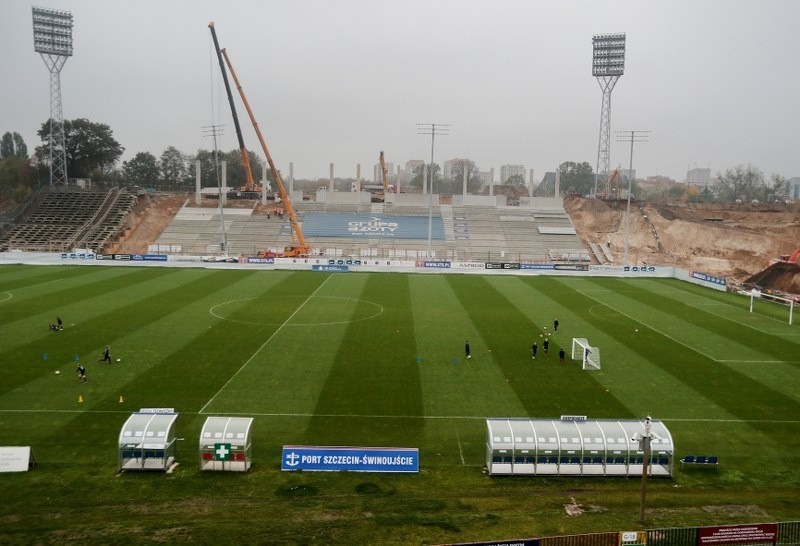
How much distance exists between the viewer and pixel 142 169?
133250 mm

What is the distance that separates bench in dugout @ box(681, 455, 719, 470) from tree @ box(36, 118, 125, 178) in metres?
112

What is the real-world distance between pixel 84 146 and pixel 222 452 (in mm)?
105840

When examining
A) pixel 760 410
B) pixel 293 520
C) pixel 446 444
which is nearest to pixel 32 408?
pixel 293 520

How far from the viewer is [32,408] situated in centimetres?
2209

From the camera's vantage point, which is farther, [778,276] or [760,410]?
[778,276]

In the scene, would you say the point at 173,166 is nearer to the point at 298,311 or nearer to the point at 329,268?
the point at 329,268

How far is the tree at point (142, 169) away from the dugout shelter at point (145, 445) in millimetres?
126373

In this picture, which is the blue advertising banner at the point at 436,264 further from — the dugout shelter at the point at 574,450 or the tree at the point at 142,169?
the tree at the point at 142,169

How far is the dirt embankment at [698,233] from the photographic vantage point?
76.9m

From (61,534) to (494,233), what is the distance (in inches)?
3079

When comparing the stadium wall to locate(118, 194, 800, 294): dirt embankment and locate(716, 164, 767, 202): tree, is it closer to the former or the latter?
locate(118, 194, 800, 294): dirt embankment

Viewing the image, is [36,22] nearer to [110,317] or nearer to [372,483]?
[110,317]

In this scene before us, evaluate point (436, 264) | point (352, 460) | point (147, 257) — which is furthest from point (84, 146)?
point (352, 460)

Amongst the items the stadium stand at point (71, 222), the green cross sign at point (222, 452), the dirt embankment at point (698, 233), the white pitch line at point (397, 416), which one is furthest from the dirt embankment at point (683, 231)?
the green cross sign at point (222, 452)
